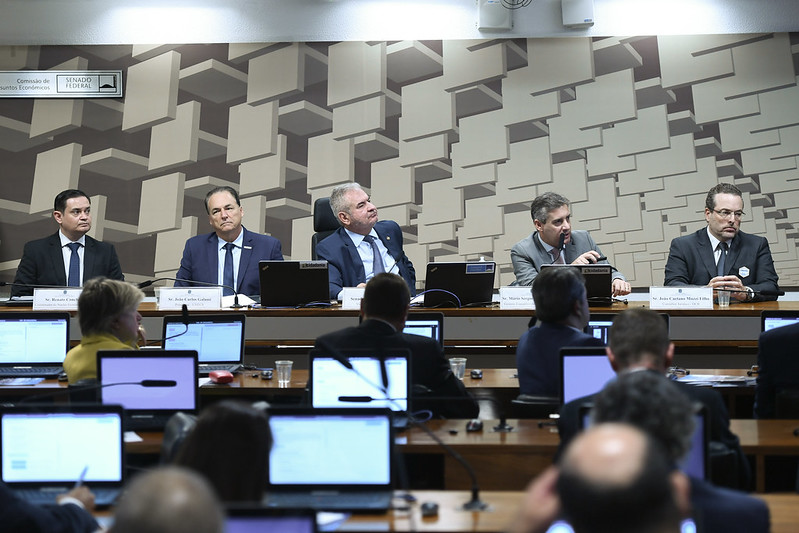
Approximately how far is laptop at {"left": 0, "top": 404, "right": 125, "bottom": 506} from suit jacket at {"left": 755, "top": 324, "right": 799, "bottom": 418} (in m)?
2.39

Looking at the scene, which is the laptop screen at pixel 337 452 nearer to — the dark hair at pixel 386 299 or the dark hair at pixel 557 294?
the dark hair at pixel 386 299

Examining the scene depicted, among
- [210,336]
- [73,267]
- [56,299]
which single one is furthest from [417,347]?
[73,267]

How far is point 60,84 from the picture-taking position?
705 centimetres

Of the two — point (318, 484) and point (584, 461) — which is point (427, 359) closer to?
point (318, 484)

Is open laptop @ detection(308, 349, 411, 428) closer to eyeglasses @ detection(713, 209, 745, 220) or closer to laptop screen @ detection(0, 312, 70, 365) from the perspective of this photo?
laptop screen @ detection(0, 312, 70, 365)

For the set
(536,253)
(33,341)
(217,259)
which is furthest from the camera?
(217,259)

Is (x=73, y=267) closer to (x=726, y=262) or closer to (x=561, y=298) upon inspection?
(x=561, y=298)

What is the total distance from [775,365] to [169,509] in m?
2.89

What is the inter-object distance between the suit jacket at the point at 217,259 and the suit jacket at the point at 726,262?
261 centimetres

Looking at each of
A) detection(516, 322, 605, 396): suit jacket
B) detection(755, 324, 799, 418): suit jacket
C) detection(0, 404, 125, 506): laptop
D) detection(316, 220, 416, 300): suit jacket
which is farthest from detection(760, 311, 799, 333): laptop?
detection(0, 404, 125, 506): laptop

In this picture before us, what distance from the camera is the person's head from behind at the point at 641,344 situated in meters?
2.49

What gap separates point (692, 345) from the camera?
4.77 m

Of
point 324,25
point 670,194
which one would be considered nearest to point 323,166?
point 324,25

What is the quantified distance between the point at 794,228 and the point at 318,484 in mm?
5522
